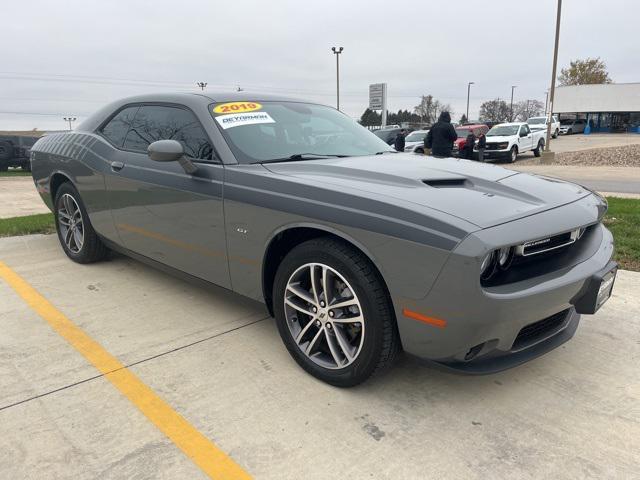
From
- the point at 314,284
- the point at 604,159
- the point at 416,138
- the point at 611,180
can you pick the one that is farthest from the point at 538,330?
the point at 416,138

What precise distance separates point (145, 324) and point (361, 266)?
1.81 metres

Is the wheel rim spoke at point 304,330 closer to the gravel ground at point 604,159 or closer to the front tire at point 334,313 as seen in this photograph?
the front tire at point 334,313

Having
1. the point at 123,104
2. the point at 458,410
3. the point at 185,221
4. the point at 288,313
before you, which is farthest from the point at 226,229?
the point at 123,104

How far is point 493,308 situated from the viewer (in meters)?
2.03

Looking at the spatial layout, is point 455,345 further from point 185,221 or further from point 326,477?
point 185,221

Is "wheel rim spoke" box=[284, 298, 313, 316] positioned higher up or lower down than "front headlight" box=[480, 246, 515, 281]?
lower down

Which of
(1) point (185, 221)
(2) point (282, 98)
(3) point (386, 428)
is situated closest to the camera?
(3) point (386, 428)

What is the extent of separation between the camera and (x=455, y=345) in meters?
2.12

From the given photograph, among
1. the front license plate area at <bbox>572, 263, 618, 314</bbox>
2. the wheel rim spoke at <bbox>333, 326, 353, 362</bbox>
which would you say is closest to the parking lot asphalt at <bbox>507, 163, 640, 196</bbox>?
the front license plate area at <bbox>572, 263, 618, 314</bbox>

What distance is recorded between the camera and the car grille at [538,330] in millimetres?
2334

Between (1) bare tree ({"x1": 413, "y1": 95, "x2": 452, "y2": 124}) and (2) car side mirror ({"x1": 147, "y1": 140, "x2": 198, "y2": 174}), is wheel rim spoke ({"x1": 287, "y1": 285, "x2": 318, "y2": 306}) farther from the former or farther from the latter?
(1) bare tree ({"x1": 413, "y1": 95, "x2": 452, "y2": 124})

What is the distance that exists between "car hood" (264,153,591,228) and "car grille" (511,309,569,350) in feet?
1.78

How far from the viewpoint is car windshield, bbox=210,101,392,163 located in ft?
10.3

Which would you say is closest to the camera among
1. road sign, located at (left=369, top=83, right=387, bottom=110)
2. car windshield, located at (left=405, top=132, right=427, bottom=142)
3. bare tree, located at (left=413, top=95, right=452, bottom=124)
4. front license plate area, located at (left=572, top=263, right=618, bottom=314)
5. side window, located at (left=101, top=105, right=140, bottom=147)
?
front license plate area, located at (left=572, top=263, right=618, bottom=314)
